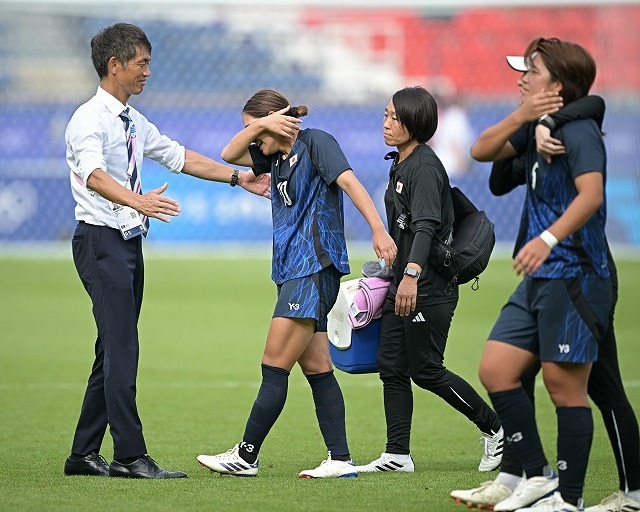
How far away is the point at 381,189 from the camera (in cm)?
1791

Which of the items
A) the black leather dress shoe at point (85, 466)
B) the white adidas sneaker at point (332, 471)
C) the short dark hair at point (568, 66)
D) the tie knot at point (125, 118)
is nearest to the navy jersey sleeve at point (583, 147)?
the short dark hair at point (568, 66)

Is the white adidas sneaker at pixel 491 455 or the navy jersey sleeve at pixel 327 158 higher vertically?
the navy jersey sleeve at pixel 327 158

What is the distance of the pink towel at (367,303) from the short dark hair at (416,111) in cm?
84

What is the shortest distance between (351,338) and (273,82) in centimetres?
1373

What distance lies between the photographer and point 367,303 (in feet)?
20.1

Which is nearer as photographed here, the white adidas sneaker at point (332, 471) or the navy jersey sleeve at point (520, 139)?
the navy jersey sleeve at point (520, 139)

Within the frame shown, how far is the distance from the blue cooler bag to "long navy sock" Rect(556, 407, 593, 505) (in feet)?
5.58

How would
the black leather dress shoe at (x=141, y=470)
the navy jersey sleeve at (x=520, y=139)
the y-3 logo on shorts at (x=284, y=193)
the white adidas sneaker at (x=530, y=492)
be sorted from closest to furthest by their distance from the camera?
the white adidas sneaker at (x=530, y=492) → the navy jersey sleeve at (x=520, y=139) → the black leather dress shoe at (x=141, y=470) → the y-3 logo on shorts at (x=284, y=193)

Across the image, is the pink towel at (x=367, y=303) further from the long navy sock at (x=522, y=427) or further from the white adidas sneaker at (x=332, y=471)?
the long navy sock at (x=522, y=427)

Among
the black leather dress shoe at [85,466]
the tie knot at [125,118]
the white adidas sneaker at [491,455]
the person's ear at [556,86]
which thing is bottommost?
the black leather dress shoe at [85,466]

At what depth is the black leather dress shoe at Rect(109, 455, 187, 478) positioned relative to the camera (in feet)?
18.8

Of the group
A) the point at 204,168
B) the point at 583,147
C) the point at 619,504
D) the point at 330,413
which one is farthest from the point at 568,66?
the point at 204,168

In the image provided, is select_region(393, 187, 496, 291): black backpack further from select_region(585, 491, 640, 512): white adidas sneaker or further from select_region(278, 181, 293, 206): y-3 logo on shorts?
select_region(585, 491, 640, 512): white adidas sneaker

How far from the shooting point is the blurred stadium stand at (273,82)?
18.0 meters
